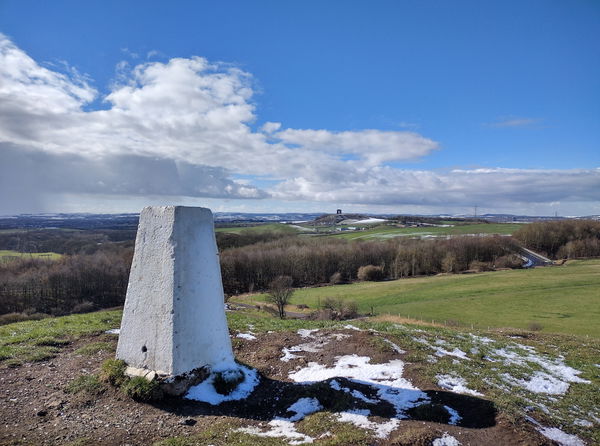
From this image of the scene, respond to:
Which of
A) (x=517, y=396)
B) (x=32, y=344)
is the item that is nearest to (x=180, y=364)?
(x=32, y=344)

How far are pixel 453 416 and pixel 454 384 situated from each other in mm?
1793

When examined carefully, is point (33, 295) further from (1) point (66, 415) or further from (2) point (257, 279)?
(1) point (66, 415)

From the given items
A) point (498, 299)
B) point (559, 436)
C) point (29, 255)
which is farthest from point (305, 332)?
point (29, 255)

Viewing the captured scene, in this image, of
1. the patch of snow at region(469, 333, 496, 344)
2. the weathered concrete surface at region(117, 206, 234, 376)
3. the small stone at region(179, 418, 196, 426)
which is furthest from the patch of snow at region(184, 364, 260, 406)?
the patch of snow at region(469, 333, 496, 344)

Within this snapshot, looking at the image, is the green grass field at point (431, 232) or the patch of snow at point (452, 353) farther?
the green grass field at point (431, 232)

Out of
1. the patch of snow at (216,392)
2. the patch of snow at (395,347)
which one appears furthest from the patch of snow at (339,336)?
the patch of snow at (216,392)

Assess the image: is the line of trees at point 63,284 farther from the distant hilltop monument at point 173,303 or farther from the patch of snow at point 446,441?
the patch of snow at point 446,441

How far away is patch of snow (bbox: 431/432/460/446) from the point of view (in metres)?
6.32

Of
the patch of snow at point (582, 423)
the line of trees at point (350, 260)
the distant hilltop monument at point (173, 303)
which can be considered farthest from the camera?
the line of trees at point (350, 260)

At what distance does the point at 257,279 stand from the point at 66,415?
208ft

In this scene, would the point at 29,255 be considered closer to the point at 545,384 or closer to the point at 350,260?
the point at 350,260

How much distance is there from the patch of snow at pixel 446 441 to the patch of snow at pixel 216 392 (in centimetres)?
436

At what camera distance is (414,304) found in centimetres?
4469

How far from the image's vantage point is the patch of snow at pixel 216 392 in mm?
8148
